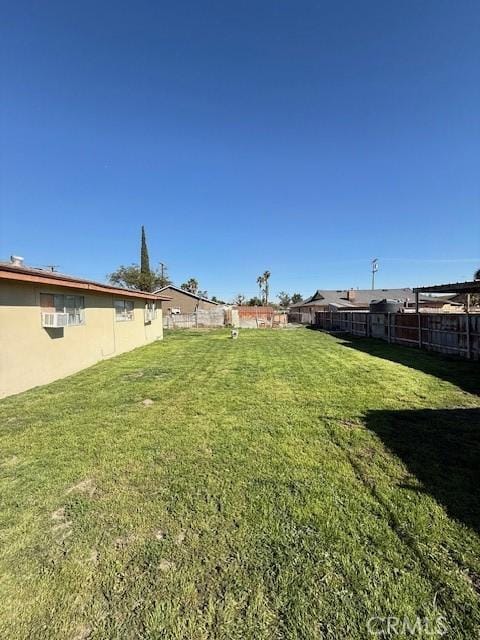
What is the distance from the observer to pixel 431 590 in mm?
1776

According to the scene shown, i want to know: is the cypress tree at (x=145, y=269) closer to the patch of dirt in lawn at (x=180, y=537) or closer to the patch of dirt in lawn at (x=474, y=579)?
the patch of dirt in lawn at (x=180, y=537)

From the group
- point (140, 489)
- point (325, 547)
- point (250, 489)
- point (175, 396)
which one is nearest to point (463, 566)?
point (325, 547)

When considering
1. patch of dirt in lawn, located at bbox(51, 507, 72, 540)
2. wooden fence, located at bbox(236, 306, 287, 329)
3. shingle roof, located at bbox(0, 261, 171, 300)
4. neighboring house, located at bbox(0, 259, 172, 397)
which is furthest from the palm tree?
patch of dirt in lawn, located at bbox(51, 507, 72, 540)

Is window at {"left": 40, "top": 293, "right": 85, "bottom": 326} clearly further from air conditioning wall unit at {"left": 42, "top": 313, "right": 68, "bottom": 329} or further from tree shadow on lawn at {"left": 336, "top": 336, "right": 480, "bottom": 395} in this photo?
tree shadow on lawn at {"left": 336, "top": 336, "right": 480, "bottom": 395}

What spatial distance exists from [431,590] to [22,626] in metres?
2.21

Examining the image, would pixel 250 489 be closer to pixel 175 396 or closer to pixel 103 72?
pixel 175 396

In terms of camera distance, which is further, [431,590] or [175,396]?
[175,396]

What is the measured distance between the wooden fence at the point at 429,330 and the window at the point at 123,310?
11.9 m

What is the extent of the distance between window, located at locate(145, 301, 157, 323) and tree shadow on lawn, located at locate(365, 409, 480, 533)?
1314 cm

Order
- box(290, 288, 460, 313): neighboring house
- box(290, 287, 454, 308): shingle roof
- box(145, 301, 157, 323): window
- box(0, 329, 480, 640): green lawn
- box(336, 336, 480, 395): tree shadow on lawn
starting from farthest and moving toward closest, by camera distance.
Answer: box(290, 287, 454, 308): shingle roof, box(290, 288, 460, 313): neighboring house, box(145, 301, 157, 323): window, box(336, 336, 480, 395): tree shadow on lawn, box(0, 329, 480, 640): green lawn

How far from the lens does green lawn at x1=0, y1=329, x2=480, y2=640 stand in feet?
5.47

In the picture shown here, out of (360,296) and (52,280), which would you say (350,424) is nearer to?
(52,280)

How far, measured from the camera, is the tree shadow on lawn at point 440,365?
22.7 ft

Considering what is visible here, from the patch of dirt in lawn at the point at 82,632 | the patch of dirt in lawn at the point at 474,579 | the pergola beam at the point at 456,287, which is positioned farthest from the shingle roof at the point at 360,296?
the patch of dirt in lawn at the point at 82,632
